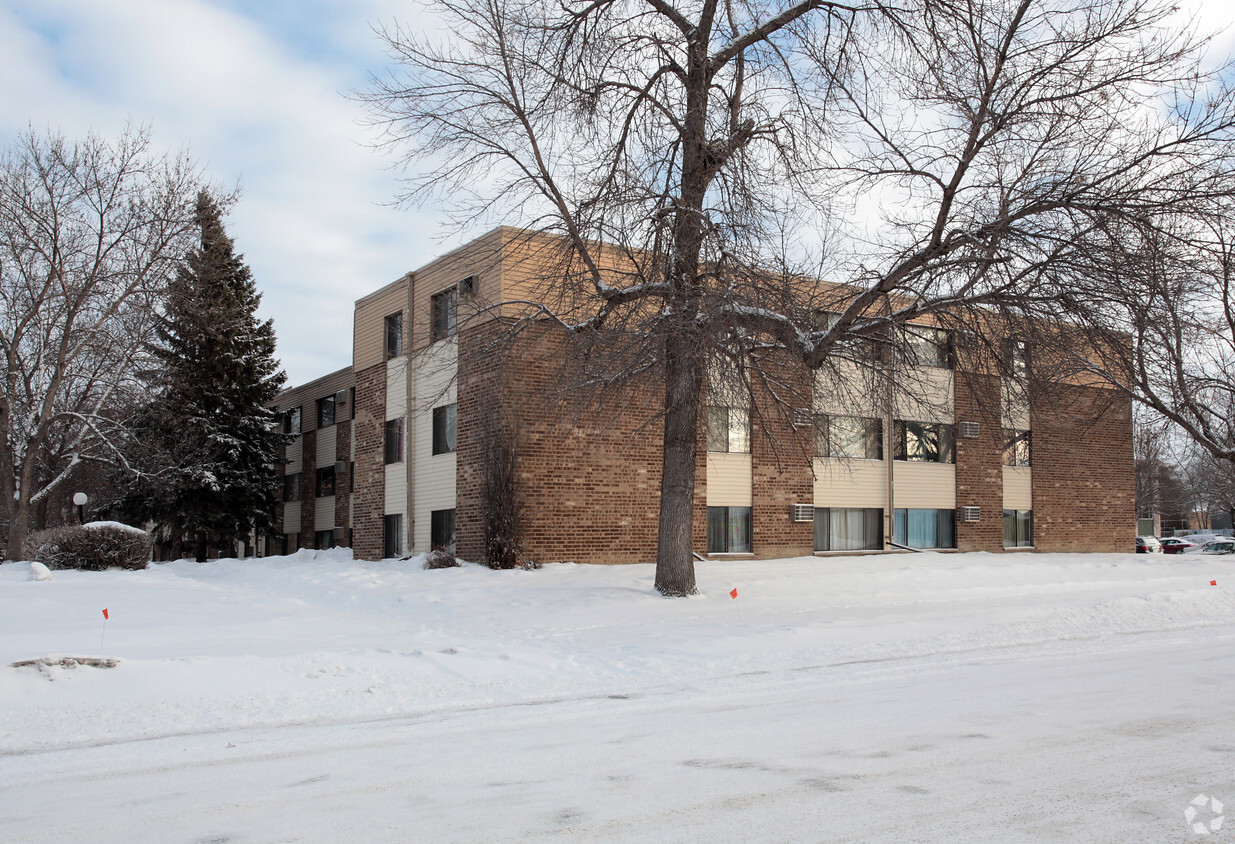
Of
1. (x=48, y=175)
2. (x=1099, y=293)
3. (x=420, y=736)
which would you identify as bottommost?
(x=420, y=736)

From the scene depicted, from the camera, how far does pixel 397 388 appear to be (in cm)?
2548

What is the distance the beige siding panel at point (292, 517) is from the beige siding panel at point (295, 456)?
92cm

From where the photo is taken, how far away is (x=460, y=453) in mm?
22141

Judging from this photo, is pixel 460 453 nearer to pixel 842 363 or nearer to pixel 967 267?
pixel 842 363

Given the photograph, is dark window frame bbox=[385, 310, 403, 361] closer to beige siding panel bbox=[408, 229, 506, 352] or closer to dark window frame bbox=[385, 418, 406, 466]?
beige siding panel bbox=[408, 229, 506, 352]

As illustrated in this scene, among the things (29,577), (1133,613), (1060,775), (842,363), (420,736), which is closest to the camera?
(1060,775)

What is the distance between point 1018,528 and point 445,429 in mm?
17281

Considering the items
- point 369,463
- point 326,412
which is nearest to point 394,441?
point 369,463

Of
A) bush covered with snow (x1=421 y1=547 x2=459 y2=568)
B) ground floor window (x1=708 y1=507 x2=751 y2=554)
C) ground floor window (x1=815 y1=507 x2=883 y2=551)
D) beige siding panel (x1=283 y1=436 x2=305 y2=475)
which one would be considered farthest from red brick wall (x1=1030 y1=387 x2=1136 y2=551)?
beige siding panel (x1=283 y1=436 x2=305 y2=475)

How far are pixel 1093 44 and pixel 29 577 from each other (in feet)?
62.4

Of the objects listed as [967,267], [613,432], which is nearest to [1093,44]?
[967,267]

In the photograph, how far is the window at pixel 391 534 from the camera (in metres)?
25.3

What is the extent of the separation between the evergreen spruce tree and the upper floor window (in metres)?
7.72

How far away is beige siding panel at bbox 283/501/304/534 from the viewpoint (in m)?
35.7
